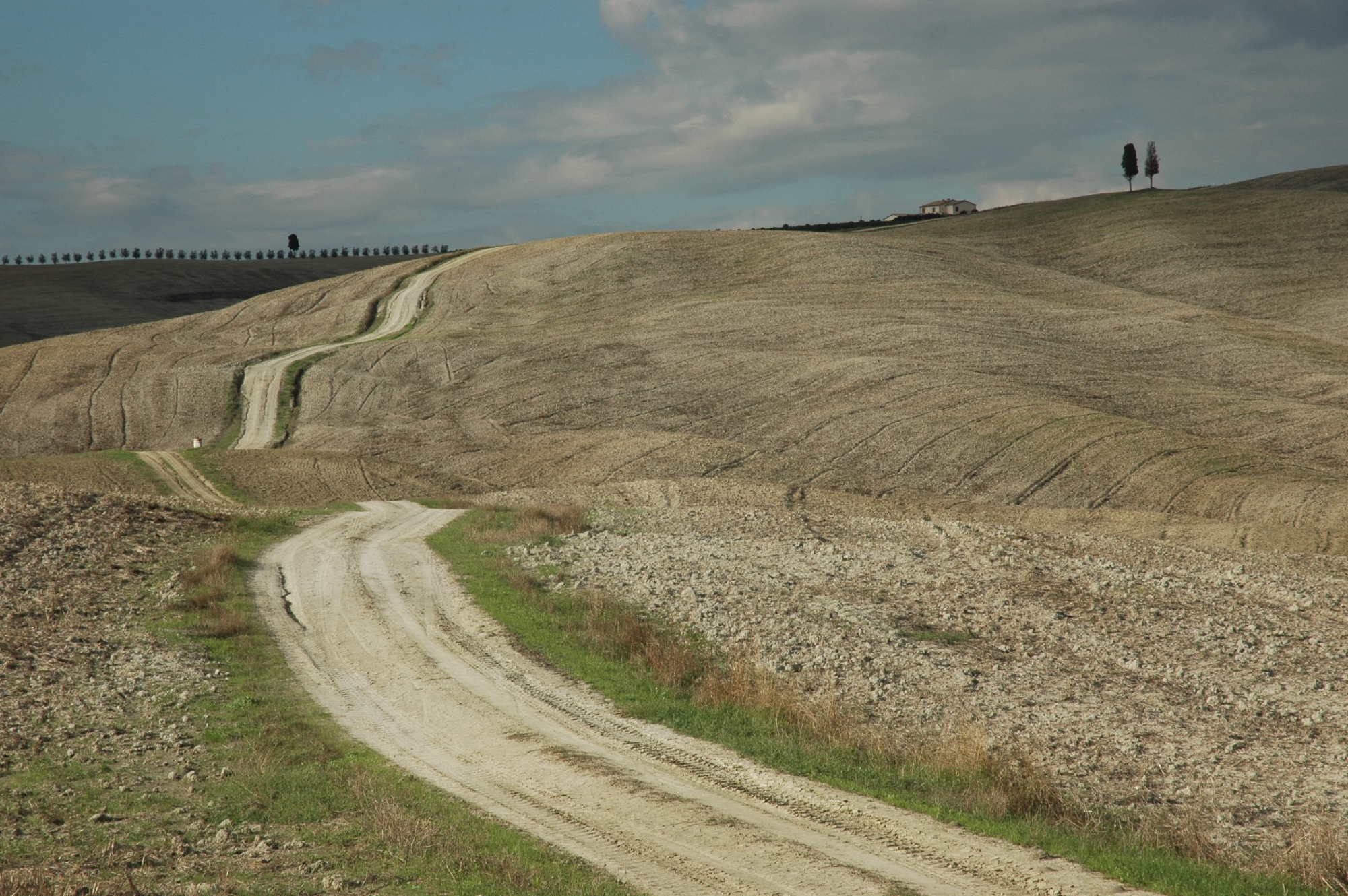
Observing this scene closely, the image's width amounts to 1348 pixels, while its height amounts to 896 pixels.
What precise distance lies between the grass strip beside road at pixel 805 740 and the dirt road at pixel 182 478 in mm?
20868

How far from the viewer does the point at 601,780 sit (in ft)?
43.4

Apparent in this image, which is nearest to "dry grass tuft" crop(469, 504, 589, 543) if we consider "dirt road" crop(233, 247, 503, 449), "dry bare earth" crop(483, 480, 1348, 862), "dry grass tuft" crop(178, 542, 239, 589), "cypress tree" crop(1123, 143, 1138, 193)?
"dry bare earth" crop(483, 480, 1348, 862)

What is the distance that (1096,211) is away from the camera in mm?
106000

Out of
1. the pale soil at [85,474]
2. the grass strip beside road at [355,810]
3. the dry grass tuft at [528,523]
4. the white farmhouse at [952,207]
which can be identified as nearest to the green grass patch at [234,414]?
the pale soil at [85,474]

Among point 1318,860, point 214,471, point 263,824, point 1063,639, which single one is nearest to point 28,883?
point 263,824

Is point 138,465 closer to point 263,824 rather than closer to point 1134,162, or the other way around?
point 263,824

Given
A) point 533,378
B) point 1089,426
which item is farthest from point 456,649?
point 533,378

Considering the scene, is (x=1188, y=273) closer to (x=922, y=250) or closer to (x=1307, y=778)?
(x=922, y=250)

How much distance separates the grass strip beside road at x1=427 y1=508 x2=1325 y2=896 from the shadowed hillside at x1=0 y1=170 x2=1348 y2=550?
23032mm

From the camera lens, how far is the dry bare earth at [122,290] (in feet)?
350

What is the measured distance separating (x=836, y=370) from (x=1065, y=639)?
36.5m

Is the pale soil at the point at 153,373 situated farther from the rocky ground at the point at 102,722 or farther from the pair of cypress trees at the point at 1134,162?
the pair of cypress trees at the point at 1134,162

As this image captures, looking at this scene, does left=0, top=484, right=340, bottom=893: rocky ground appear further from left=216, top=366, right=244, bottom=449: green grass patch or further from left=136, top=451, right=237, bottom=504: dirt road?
left=216, top=366, right=244, bottom=449: green grass patch

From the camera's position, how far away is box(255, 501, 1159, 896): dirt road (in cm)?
1059
